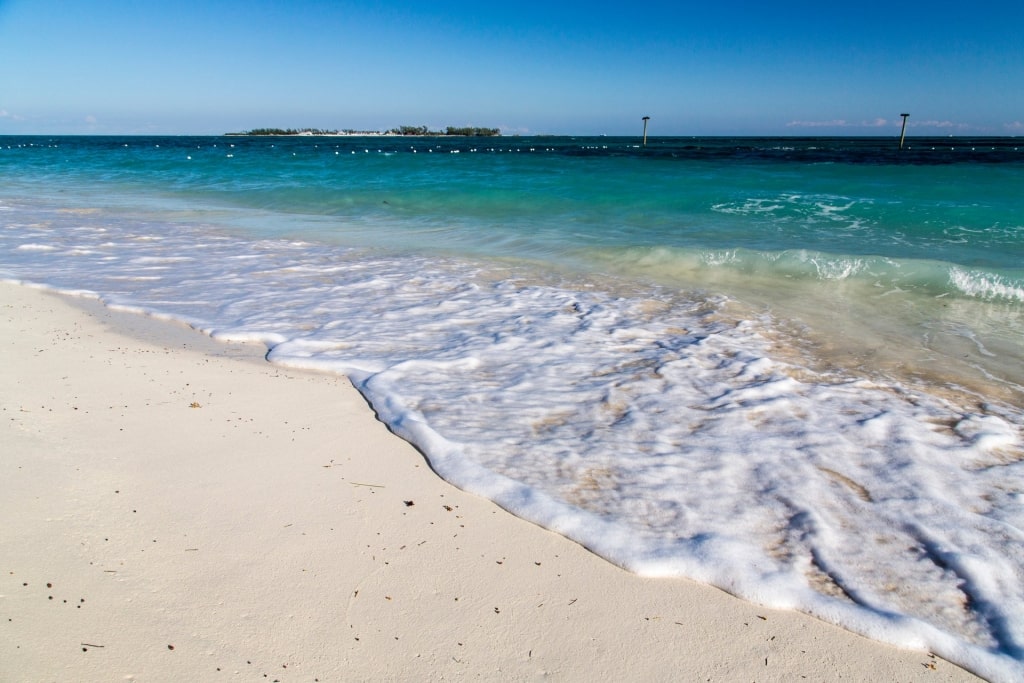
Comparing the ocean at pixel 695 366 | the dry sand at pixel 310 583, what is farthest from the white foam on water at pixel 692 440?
the dry sand at pixel 310 583

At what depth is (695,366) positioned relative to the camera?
4.54 m

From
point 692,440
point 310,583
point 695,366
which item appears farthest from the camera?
point 695,366

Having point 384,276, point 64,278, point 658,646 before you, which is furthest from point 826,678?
point 64,278

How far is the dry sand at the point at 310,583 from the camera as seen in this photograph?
74.2 inches

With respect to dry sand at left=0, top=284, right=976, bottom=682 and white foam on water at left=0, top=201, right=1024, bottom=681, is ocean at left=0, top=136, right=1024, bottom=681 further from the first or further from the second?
dry sand at left=0, top=284, right=976, bottom=682

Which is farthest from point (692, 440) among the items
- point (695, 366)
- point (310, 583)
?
point (310, 583)

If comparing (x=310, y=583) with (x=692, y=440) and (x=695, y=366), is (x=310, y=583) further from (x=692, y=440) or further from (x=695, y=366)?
(x=695, y=366)

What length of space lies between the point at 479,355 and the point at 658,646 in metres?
2.89

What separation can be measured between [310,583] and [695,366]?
3169 mm

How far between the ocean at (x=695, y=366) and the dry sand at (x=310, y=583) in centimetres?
17

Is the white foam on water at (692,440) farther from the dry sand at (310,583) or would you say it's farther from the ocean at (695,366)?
the dry sand at (310,583)

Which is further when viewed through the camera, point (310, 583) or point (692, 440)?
point (692, 440)

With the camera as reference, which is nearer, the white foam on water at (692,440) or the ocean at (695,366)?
the white foam on water at (692,440)

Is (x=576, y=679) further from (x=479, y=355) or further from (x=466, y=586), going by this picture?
(x=479, y=355)
